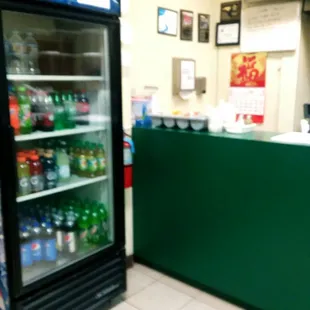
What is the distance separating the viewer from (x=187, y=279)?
95.0 inches

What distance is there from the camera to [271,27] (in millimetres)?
3004

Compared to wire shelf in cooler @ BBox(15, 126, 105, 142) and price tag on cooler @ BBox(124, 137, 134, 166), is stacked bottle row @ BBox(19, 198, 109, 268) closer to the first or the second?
price tag on cooler @ BBox(124, 137, 134, 166)

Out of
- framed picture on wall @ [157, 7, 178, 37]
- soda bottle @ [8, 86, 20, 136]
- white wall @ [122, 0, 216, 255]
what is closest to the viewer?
soda bottle @ [8, 86, 20, 136]

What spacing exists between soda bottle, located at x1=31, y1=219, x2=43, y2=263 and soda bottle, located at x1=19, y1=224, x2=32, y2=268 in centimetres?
3

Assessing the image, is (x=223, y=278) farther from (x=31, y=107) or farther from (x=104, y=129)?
(x=31, y=107)

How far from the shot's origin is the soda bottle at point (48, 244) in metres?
2.00

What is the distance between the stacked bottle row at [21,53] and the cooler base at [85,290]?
1.12m

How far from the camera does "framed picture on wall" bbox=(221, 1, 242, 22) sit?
10.4 ft

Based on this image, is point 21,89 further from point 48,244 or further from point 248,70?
point 248,70

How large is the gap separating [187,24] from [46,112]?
1.59 meters

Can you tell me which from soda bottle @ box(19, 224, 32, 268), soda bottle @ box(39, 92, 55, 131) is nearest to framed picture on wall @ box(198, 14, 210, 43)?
soda bottle @ box(39, 92, 55, 131)

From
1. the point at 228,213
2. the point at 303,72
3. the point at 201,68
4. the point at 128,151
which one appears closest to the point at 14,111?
the point at 128,151

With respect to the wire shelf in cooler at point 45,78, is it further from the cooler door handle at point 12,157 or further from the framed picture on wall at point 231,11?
the framed picture on wall at point 231,11

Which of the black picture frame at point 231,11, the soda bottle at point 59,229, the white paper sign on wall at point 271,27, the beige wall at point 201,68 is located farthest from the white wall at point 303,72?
the soda bottle at point 59,229
